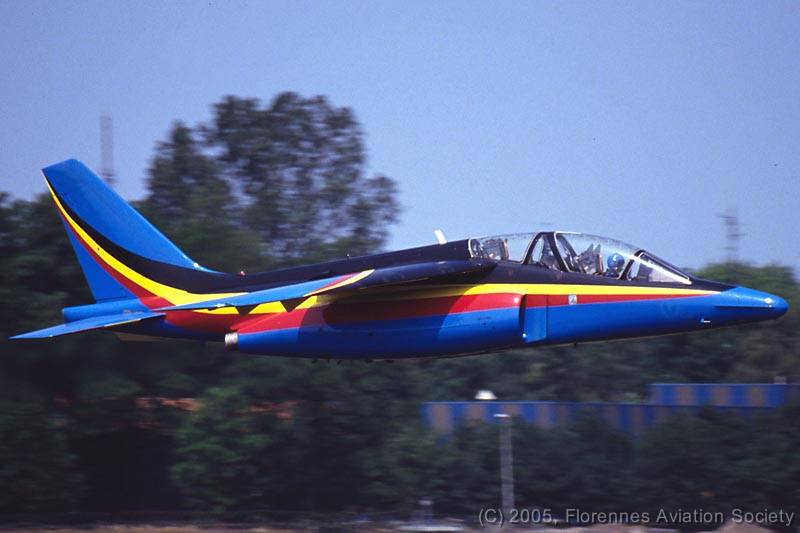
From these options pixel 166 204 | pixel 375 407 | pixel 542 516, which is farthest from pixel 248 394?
pixel 166 204

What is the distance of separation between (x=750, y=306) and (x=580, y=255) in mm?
2912

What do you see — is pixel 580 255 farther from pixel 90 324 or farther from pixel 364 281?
pixel 90 324

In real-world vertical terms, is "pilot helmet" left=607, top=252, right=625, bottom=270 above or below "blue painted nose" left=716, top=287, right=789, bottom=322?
above

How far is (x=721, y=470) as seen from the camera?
1293 inches

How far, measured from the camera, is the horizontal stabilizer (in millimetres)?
18656

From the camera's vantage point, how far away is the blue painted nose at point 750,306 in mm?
16609

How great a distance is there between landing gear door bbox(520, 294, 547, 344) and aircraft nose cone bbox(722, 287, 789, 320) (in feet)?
9.78

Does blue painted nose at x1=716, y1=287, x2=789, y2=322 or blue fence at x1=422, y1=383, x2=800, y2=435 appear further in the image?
blue fence at x1=422, y1=383, x2=800, y2=435

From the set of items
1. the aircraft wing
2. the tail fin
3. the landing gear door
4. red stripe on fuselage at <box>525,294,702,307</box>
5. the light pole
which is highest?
the tail fin

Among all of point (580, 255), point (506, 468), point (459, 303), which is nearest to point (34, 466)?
point (506, 468)

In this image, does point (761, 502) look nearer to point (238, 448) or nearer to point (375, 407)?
point (375, 407)

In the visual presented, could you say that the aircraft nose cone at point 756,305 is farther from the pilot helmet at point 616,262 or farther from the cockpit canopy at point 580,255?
the pilot helmet at point 616,262

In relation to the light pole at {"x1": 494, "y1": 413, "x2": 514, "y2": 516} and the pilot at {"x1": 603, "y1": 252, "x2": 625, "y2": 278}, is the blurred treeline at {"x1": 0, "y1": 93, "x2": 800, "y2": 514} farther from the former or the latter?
the pilot at {"x1": 603, "y1": 252, "x2": 625, "y2": 278}

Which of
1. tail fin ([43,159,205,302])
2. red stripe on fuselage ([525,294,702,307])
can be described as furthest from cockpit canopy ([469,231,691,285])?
tail fin ([43,159,205,302])
